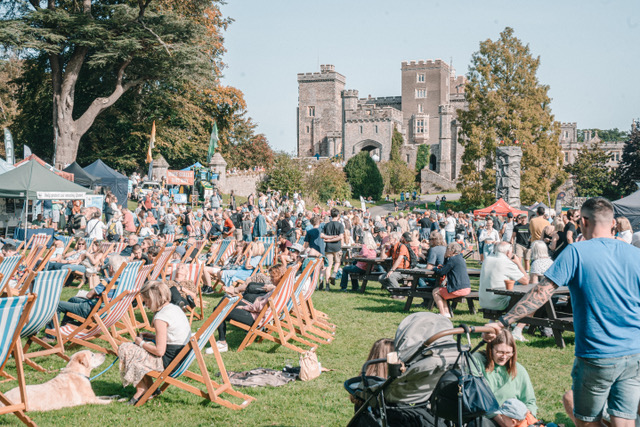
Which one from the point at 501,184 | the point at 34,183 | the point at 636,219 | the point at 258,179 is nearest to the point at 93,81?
the point at 258,179

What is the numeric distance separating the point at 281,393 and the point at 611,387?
3.03 meters

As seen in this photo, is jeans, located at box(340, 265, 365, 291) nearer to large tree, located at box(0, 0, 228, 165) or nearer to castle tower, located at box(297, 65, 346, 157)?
large tree, located at box(0, 0, 228, 165)

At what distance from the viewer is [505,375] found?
413 centimetres

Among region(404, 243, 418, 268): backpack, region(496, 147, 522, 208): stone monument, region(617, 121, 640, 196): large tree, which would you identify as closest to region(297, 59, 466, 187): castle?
region(617, 121, 640, 196): large tree

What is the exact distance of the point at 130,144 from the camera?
35.4 m

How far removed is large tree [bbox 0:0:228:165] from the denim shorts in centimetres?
2670

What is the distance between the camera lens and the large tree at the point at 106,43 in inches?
1040

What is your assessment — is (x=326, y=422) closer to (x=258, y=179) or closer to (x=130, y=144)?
(x=130, y=144)

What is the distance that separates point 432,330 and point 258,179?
141 ft

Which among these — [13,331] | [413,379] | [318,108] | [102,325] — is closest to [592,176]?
[318,108]

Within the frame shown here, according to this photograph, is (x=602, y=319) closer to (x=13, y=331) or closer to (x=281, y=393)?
(x=281, y=393)

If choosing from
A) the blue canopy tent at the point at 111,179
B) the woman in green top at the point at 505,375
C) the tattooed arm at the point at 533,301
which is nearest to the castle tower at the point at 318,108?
the blue canopy tent at the point at 111,179

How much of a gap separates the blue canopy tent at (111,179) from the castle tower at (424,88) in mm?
61536

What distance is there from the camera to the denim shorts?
3322mm
